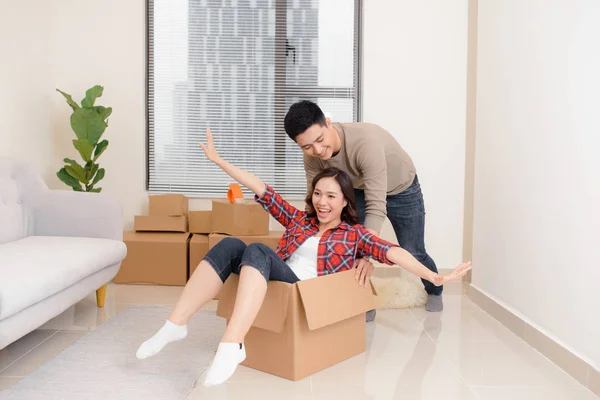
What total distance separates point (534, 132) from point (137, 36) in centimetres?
292

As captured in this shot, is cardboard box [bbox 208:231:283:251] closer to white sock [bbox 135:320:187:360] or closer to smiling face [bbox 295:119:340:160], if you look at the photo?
smiling face [bbox 295:119:340:160]

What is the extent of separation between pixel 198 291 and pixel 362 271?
0.69 m

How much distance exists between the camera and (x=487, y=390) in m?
2.15

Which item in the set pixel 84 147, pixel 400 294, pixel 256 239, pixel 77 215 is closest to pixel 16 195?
pixel 77 215

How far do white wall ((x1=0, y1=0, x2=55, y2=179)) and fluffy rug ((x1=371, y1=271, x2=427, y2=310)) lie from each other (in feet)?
7.25

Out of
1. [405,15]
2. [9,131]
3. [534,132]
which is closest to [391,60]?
[405,15]

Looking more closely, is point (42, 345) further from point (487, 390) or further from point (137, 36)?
point (137, 36)

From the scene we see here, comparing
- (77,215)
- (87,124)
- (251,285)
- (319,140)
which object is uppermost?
(87,124)

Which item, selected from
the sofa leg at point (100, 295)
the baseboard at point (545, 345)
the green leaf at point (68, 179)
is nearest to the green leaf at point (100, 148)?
the green leaf at point (68, 179)

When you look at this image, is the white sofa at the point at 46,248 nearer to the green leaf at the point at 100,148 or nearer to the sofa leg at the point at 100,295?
the sofa leg at the point at 100,295

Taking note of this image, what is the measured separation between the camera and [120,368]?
7.48 ft

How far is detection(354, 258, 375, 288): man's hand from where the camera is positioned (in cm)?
242

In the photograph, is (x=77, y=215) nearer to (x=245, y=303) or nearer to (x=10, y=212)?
(x=10, y=212)

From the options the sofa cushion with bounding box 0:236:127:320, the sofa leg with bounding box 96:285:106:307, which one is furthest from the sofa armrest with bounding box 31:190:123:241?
the sofa leg with bounding box 96:285:106:307
